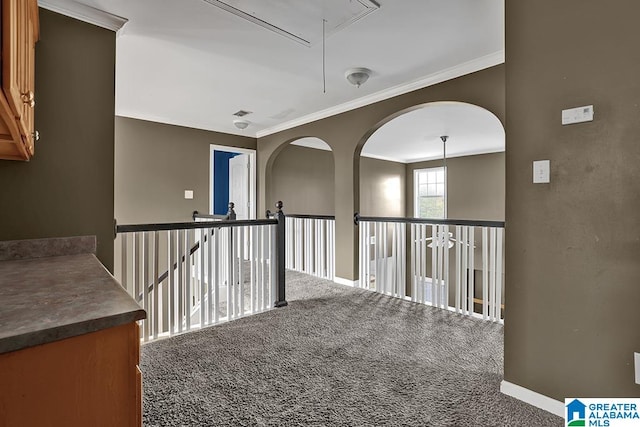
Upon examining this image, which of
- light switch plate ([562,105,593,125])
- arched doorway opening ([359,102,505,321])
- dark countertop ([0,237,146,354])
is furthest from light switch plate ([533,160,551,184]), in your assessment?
dark countertop ([0,237,146,354])

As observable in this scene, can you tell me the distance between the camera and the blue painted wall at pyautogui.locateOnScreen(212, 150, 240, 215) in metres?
6.20

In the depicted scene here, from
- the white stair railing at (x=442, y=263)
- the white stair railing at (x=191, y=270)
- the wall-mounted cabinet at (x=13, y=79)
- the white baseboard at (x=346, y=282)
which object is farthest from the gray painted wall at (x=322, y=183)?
the wall-mounted cabinet at (x=13, y=79)

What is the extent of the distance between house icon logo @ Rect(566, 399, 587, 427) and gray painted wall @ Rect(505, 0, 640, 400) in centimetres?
5

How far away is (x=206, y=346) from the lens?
7.93ft

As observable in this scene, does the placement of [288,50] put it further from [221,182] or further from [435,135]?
[435,135]

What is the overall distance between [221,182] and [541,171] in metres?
5.65

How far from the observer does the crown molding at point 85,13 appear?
215 centimetres

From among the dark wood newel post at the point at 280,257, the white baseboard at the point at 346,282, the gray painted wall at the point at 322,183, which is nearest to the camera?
the dark wood newel post at the point at 280,257

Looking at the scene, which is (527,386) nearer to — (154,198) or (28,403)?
(28,403)

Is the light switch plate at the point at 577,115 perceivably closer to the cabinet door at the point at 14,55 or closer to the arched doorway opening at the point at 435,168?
the cabinet door at the point at 14,55

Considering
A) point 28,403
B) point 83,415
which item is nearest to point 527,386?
point 83,415

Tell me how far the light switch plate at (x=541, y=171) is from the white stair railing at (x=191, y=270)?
2.30 meters

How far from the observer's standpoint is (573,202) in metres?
1.58

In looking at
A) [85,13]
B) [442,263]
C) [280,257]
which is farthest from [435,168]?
[85,13]
